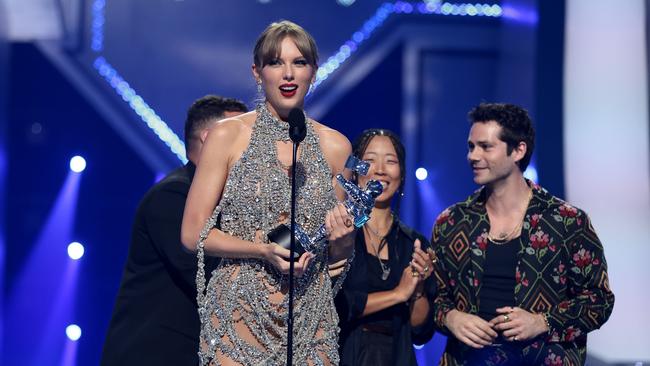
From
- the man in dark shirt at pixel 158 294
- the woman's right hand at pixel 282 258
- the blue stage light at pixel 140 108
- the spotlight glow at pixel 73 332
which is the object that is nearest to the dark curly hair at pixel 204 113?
the man in dark shirt at pixel 158 294

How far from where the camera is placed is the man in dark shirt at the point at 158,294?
3387mm

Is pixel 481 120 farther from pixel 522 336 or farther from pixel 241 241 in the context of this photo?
pixel 241 241

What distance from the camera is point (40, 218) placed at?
5.73m

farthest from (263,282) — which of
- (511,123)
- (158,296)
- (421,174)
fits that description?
(421,174)

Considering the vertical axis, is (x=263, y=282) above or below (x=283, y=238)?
below

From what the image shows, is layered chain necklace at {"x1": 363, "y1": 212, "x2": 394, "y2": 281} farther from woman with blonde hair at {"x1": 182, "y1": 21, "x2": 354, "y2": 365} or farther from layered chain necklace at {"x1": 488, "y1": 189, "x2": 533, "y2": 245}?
woman with blonde hair at {"x1": 182, "y1": 21, "x2": 354, "y2": 365}

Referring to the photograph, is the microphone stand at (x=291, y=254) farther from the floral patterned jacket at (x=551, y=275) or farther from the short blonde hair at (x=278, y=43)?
the floral patterned jacket at (x=551, y=275)

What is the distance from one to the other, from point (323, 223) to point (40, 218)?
3.43 m

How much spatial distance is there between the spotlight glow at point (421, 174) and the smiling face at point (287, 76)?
315 centimetres

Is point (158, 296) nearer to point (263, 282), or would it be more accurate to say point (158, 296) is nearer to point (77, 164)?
point (263, 282)

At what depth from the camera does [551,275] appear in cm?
342

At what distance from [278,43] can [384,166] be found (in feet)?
3.71

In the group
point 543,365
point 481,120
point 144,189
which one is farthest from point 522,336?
point 144,189

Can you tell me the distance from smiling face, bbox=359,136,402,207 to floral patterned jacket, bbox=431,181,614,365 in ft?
1.15
